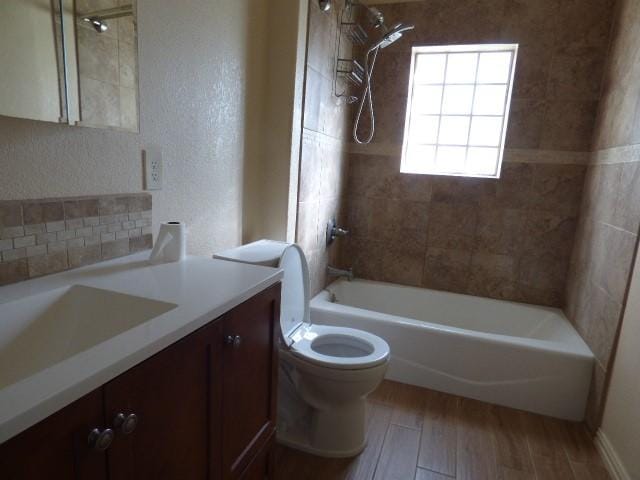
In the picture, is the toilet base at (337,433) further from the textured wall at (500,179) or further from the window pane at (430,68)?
the window pane at (430,68)

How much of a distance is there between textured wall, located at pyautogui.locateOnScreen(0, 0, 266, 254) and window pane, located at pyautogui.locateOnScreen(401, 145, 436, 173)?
1.39 meters

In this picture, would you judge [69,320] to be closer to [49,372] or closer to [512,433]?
[49,372]

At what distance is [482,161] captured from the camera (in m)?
2.82

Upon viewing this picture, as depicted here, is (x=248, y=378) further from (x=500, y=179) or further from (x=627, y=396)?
(x=500, y=179)

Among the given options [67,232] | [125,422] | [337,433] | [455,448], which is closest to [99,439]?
[125,422]

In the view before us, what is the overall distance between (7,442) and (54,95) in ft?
2.75

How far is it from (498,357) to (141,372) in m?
1.96

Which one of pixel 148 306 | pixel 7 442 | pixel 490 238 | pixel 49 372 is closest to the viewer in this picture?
pixel 7 442

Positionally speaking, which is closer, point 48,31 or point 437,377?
point 48,31

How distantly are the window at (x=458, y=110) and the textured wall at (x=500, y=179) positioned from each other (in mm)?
107

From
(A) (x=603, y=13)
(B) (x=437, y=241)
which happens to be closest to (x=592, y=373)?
(B) (x=437, y=241)

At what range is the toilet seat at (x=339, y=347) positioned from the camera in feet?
5.15

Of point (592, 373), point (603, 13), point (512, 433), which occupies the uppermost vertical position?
point (603, 13)

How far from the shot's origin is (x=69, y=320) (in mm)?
948
